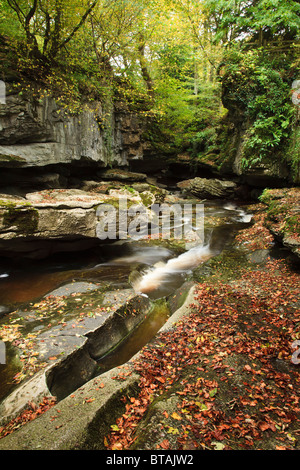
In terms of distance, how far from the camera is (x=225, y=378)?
327 cm

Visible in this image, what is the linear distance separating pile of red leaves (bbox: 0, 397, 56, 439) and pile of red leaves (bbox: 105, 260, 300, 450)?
1.17 m

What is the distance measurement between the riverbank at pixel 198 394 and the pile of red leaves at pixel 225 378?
0.01 m

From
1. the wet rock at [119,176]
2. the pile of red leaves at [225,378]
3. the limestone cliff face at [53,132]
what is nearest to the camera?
the pile of red leaves at [225,378]

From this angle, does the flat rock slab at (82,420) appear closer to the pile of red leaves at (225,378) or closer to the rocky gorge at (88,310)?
the rocky gorge at (88,310)

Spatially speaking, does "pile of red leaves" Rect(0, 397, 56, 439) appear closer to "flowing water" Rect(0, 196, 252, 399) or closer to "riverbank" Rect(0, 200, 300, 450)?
"riverbank" Rect(0, 200, 300, 450)

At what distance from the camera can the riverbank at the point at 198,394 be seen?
2.44 metres

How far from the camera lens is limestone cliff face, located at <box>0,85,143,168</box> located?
405 inches

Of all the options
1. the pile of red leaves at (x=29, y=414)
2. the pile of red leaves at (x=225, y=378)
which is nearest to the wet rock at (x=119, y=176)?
the pile of red leaves at (x=225, y=378)

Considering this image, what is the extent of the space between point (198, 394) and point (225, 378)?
509 mm

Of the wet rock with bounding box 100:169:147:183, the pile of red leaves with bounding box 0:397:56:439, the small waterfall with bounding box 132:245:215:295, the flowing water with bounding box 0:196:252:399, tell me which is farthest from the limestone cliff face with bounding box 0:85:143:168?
the pile of red leaves with bounding box 0:397:56:439

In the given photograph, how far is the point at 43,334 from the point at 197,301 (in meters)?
3.45

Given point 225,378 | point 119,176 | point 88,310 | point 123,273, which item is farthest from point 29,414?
point 119,176

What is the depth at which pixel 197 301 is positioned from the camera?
5.64 meters

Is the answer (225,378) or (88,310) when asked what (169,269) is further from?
(225,378)
